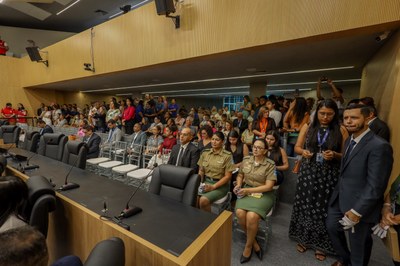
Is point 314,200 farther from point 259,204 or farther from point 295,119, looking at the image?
point 295,119

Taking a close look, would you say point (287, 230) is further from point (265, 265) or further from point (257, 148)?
point (257, 148)

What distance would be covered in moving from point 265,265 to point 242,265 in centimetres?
22

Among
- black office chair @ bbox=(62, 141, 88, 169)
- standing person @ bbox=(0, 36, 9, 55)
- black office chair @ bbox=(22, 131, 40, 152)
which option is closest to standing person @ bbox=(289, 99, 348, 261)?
black office chair @ bbox=(62, 141, 88, 169)

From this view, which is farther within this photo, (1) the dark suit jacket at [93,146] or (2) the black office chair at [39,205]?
(1) the dark suit jacket at [93,146]

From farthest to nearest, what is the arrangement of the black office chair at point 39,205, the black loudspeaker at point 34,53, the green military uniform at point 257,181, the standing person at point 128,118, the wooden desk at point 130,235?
1. the black loudspeaker at point 34,53
2. the standing person at point 128,118
3. the green military uniform at point 257,181
4. the black office chair at point 39,205
5. the wooden desk at point 130,235

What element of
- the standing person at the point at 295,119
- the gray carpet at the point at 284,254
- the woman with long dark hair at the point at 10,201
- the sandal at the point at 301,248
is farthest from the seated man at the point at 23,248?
the standing person at the point at 295,119

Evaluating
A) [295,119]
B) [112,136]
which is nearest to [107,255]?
[295,119]

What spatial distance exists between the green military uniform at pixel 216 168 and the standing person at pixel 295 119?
1711 millimetres

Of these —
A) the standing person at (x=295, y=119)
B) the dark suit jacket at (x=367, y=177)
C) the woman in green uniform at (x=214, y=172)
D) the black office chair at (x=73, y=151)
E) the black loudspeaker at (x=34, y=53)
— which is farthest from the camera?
the black loudspeaker at (x=34, y=53)

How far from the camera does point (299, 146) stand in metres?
2.16

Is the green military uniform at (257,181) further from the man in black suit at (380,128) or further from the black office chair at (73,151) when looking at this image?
the black office chair at (73,151)

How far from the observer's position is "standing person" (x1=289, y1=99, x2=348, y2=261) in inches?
73.1

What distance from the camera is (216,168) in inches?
94.3

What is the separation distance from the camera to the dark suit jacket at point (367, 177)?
1381 millimetres
